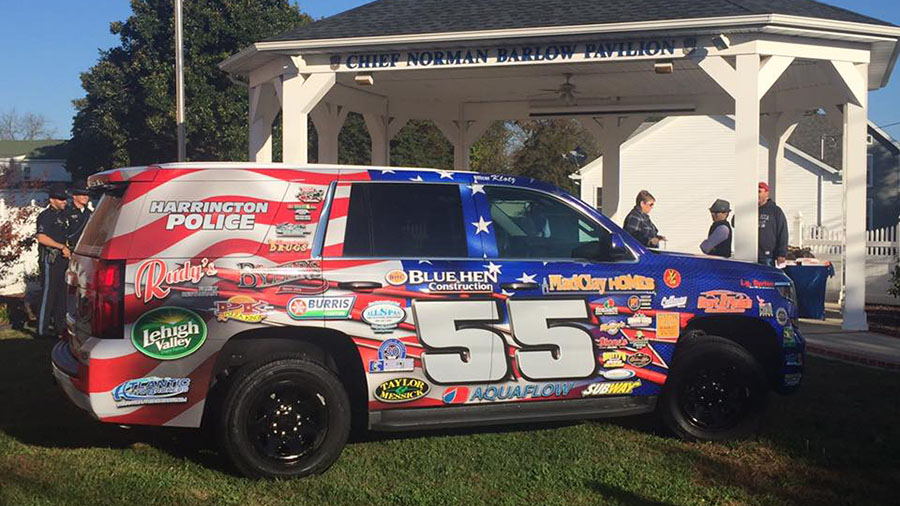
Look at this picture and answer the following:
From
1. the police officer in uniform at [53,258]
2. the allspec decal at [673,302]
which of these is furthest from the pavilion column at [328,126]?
the allspec decal at [673,302]

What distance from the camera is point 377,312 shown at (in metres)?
5.39

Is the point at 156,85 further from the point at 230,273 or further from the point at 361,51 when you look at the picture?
the point at 230,273

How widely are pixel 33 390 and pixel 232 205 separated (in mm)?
3443

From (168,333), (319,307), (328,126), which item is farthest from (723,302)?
(328,126)

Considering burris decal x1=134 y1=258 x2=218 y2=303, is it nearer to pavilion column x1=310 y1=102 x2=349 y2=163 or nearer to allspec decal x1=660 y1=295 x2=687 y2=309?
allspec decal x1=660 y1=295 x2=687 y2=309

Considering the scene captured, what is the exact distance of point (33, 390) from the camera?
7551 millimetres

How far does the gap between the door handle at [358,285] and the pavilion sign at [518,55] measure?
671 centimetres

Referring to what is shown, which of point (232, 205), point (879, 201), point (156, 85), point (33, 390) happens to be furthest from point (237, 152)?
point (879, 201)

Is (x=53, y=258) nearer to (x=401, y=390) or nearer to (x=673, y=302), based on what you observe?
(x=401, y=390)

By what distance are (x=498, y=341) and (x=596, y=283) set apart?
0.77 m

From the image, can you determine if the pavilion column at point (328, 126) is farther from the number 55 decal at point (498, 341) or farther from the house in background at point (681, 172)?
the house in background at point (681, 172)

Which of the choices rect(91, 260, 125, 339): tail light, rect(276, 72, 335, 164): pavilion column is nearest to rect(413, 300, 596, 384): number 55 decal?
rect(91, 260, 125, 339): tail light

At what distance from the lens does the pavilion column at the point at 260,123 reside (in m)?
13.9

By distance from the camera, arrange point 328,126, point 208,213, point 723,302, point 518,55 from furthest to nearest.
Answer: point 328,126 < point 518,55 < point 723,302 < point 208,213
